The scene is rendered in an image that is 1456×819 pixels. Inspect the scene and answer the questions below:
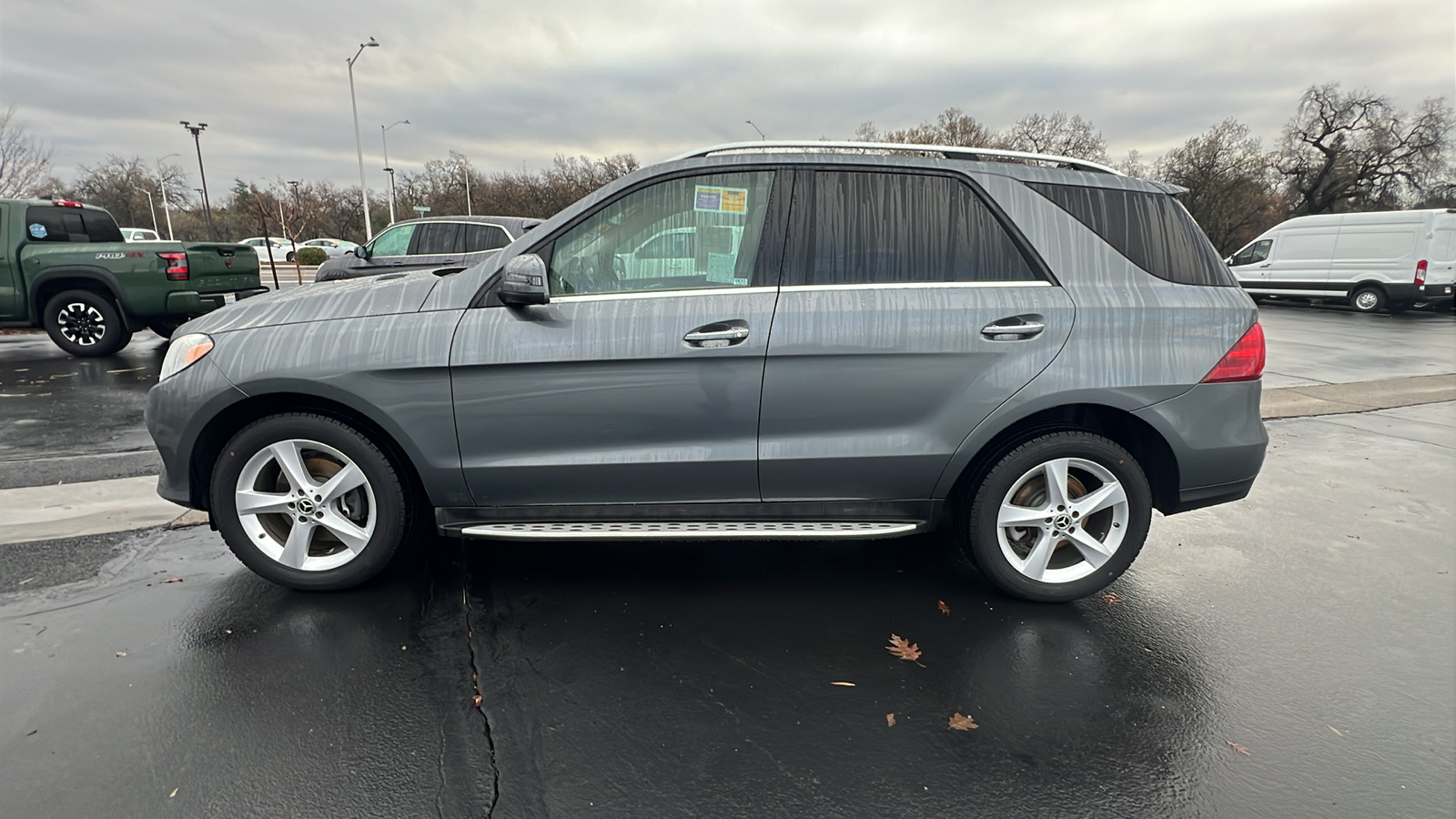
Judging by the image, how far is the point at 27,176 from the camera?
28.4 metres

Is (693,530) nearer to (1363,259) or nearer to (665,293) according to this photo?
(665,293)

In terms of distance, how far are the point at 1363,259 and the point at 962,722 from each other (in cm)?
2134

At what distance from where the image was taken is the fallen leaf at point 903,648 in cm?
282

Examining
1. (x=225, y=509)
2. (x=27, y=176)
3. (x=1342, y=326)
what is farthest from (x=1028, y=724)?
(x=27, y=176)

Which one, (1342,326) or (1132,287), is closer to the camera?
(1132,287)

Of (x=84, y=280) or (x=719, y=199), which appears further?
(x=84, y=280)

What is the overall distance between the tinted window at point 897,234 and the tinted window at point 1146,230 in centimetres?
34

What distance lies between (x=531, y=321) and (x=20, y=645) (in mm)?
2246

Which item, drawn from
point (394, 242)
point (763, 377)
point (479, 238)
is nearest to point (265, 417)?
point (763, 377)

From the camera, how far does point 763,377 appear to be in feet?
9.53

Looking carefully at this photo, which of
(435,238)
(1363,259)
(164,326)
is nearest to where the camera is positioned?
(164,326)

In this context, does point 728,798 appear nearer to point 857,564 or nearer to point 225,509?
point 857,564

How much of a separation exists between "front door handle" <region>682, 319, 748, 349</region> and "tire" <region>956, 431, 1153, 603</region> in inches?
47.3

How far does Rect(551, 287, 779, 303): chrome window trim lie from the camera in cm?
294
